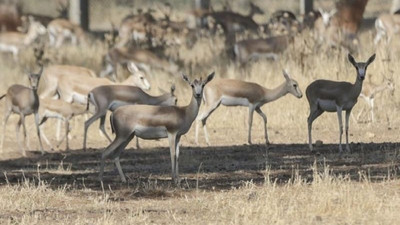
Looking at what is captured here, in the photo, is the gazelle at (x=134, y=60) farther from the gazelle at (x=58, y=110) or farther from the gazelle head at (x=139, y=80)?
the gazelle at (x=58, y=110)

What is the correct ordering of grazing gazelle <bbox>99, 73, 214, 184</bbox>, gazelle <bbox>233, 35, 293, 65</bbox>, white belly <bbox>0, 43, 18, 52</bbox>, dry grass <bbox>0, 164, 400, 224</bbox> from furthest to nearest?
white belly <bbox>0, 43, 18, 52</bbox> < gazelle <bbox>233, 35, 293, 65</bbox> < grazing gazelle <bbox>99, 73, 214, 184</bbox> < dry grass <bbox>0, 164, 400, 224</bbox>

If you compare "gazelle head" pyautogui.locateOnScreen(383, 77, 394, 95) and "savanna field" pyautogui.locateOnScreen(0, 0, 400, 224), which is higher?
"gazelle head" pyautogui.locateOnScreen(383, 77, 394, 95)

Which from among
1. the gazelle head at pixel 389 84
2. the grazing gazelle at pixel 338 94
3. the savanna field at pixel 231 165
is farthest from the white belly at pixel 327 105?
the gazelle head at pixel 389 84

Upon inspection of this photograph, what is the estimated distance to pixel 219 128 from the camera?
60.8ft

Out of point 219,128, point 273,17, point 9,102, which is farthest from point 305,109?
point 273,17

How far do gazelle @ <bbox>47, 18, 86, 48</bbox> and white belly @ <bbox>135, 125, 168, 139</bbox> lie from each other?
15979mm

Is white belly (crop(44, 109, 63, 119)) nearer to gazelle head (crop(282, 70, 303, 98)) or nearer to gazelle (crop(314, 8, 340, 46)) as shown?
gazelle head (crop(282, 70, 303, 98))

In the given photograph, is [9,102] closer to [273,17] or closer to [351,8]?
[351,8]

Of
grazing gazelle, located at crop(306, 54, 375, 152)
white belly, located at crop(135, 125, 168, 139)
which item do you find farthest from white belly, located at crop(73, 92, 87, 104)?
white belly, located at crop(135, 125, 168, 139)

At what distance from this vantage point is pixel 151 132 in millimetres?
11930

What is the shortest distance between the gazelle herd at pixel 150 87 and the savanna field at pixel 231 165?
0.33 m

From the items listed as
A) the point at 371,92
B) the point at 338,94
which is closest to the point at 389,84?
the point at 371,92

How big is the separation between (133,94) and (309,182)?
21.0 feet

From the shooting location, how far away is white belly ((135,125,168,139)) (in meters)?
11.9
